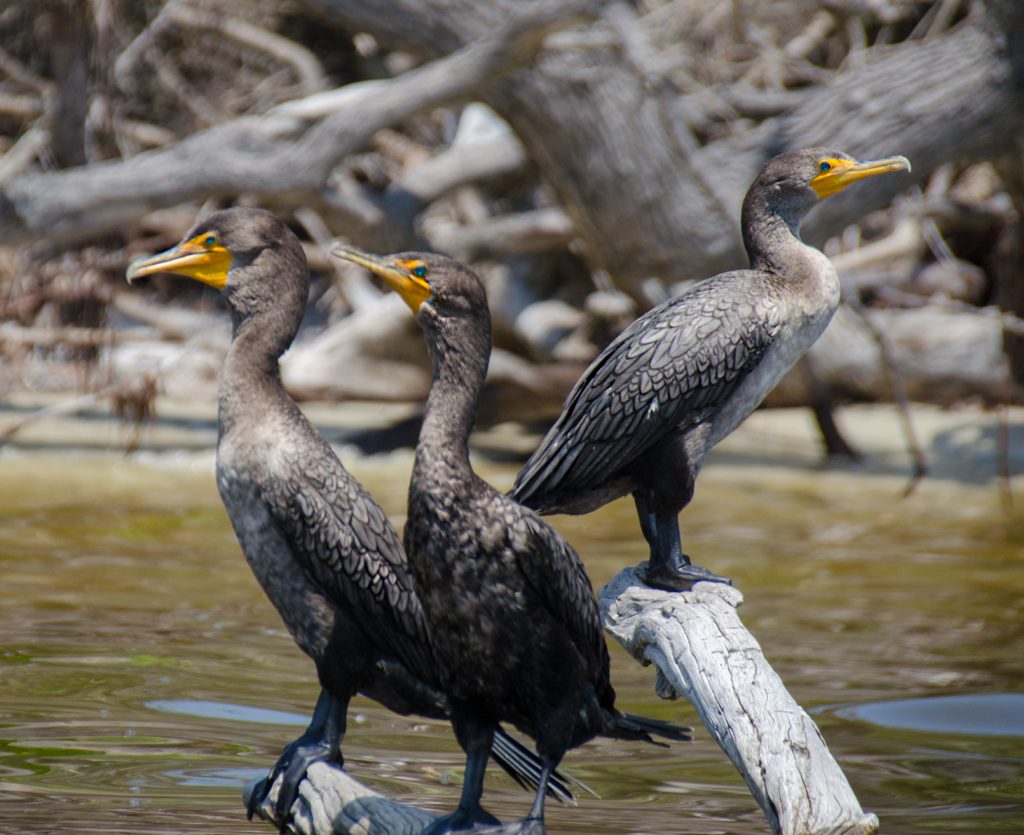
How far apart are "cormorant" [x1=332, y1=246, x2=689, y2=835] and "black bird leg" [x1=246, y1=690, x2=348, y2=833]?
0.44 meters

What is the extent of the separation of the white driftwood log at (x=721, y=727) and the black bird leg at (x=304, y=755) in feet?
0.08

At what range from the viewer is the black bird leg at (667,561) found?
145 inches

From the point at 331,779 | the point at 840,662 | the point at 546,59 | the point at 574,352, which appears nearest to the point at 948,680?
the point at 840,662

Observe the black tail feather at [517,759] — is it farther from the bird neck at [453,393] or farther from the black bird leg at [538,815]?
the bird neck at [453,393]

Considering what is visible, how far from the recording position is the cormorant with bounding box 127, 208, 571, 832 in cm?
353

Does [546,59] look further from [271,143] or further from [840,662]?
[840,662]

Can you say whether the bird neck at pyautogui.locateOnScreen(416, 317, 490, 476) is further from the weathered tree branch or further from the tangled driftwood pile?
the weathered tree branch

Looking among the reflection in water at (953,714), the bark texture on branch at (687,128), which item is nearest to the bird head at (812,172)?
the reflection in water at (953,714)

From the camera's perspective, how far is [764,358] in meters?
3.80

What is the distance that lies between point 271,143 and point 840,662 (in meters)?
4.61

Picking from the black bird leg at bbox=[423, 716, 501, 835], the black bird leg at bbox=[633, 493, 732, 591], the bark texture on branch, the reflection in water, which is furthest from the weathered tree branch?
the black bird leg at bbox=[423, 716, 501, 835]

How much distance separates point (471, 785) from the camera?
3.15m

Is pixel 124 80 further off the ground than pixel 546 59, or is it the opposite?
pixel 546 59

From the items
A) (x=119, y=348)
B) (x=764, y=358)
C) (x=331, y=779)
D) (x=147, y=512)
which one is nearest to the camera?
(x=331, y=779)
